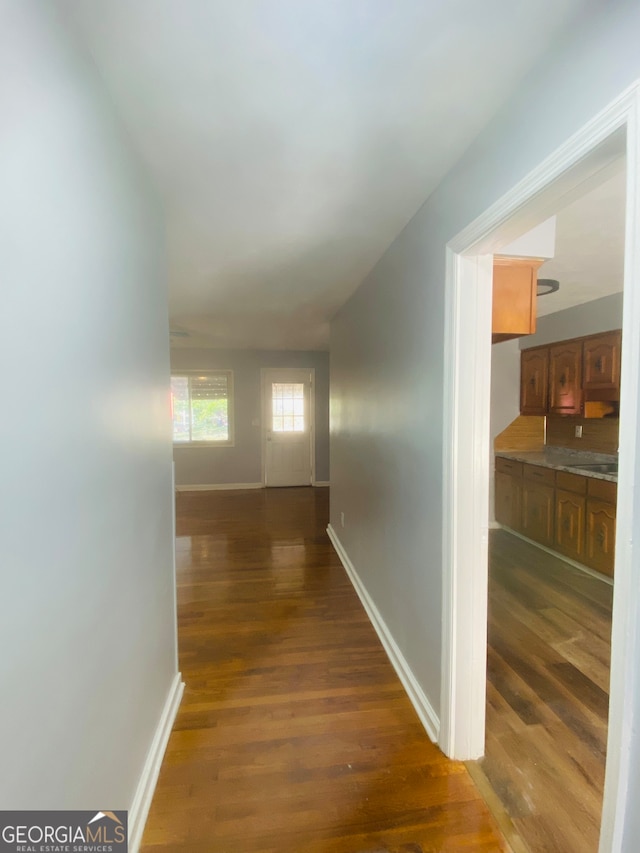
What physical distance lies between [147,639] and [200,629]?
3.99 feet

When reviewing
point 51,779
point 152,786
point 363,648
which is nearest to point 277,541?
point 363,648

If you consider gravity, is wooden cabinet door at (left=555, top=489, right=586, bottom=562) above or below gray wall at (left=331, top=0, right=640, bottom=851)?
below

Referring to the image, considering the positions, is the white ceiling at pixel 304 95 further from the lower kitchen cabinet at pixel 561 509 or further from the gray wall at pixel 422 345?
the lower kitchen cabinet at pixel 561 509

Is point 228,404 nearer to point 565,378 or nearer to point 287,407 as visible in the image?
point 287,407

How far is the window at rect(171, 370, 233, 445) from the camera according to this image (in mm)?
6680

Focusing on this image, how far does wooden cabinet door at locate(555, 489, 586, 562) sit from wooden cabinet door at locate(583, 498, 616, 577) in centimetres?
7

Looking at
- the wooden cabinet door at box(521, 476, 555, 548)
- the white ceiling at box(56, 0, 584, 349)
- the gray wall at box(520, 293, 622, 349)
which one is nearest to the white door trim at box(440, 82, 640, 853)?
the white ceiling at box(56, 0, 584, 349)

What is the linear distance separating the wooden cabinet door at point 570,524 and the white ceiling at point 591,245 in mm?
1786

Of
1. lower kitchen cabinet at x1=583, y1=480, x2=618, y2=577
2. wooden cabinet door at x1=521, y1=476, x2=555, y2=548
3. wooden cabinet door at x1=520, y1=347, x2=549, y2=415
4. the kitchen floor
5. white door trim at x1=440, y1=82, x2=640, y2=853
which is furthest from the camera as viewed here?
wooden cabinet door at x1=520, y1=347, x2=549, y2=415

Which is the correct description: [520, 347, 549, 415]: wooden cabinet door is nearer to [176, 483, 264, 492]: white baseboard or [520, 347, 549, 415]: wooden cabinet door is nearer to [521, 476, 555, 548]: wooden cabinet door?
[521, 476, 555, 548]: wooden cabinet door

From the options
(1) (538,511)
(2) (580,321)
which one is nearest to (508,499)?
(1) (538,511)

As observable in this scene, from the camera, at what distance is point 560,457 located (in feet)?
14.2

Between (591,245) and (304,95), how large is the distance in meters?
1.98

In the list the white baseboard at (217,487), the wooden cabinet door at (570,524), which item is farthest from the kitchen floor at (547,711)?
the white baseboard at (217,487)
